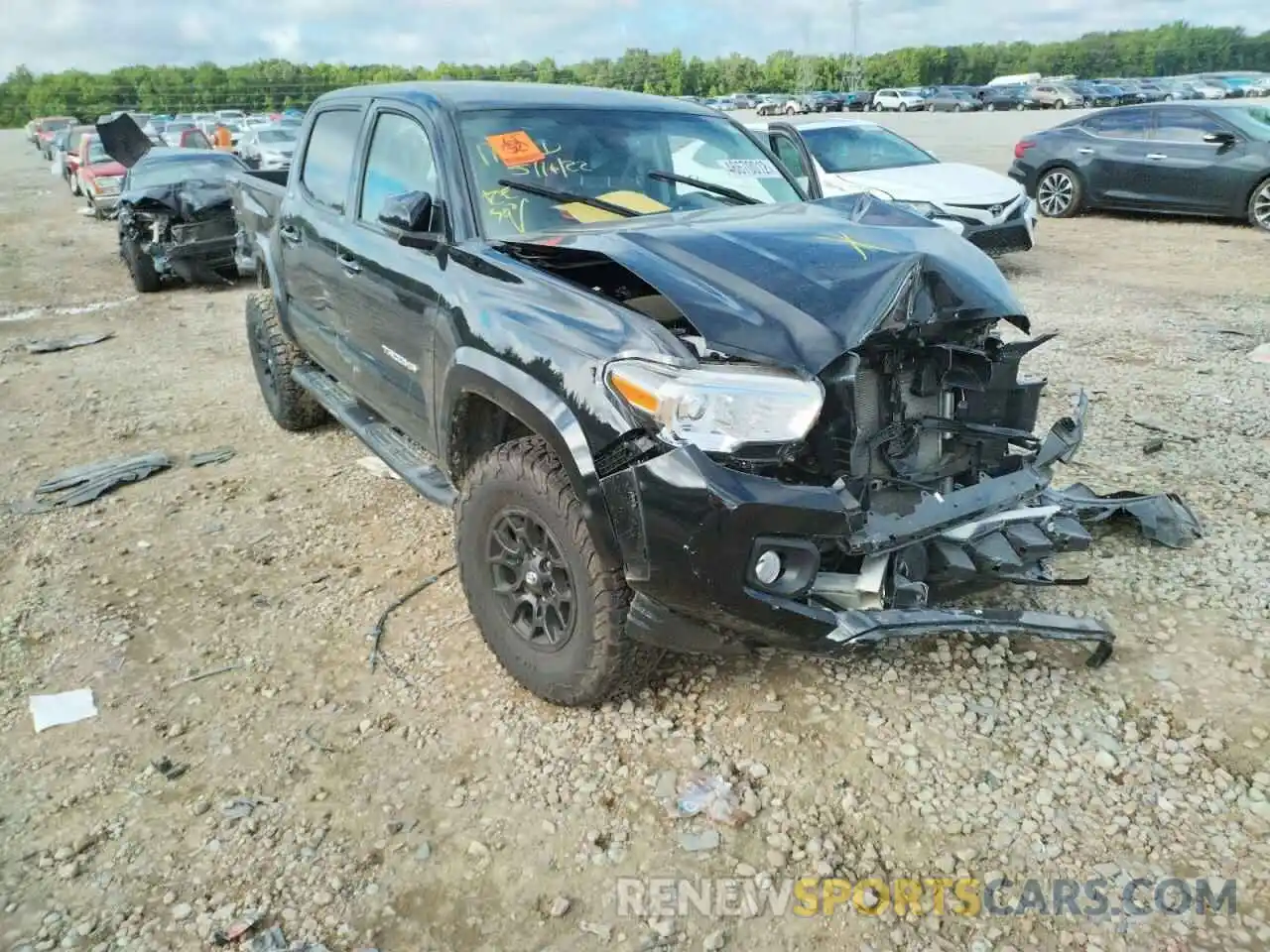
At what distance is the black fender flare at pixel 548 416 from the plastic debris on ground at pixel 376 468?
2.14 metres

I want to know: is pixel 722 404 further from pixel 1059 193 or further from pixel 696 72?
pixel 696 72

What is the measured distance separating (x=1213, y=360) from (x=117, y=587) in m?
6.93

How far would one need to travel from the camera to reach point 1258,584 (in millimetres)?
3529

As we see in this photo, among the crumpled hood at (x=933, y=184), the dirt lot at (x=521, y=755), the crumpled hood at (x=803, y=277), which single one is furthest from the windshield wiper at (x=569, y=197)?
the crumpled hood at (x=933, y=184)

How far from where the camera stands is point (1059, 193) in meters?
12.8

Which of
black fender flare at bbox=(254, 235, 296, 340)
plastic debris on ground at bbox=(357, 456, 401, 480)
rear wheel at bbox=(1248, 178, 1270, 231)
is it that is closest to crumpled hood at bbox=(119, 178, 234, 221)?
black fender flare at bbox=(254, 235, 296, 340)

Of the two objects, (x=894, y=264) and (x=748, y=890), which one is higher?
(x=894, y=264)

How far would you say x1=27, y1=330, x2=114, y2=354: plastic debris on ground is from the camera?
27.1 feet

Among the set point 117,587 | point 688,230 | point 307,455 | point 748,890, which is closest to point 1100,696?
point 748,890

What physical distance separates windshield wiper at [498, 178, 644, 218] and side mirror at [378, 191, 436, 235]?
0.31m

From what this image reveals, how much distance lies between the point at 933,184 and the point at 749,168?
620cm

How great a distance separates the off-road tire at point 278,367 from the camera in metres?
5.35

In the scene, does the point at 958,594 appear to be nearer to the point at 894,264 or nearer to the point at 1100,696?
the point at 1100,696

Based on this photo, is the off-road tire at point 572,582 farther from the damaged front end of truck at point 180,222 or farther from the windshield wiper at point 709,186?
the damaged front end of truck at point 180,222
